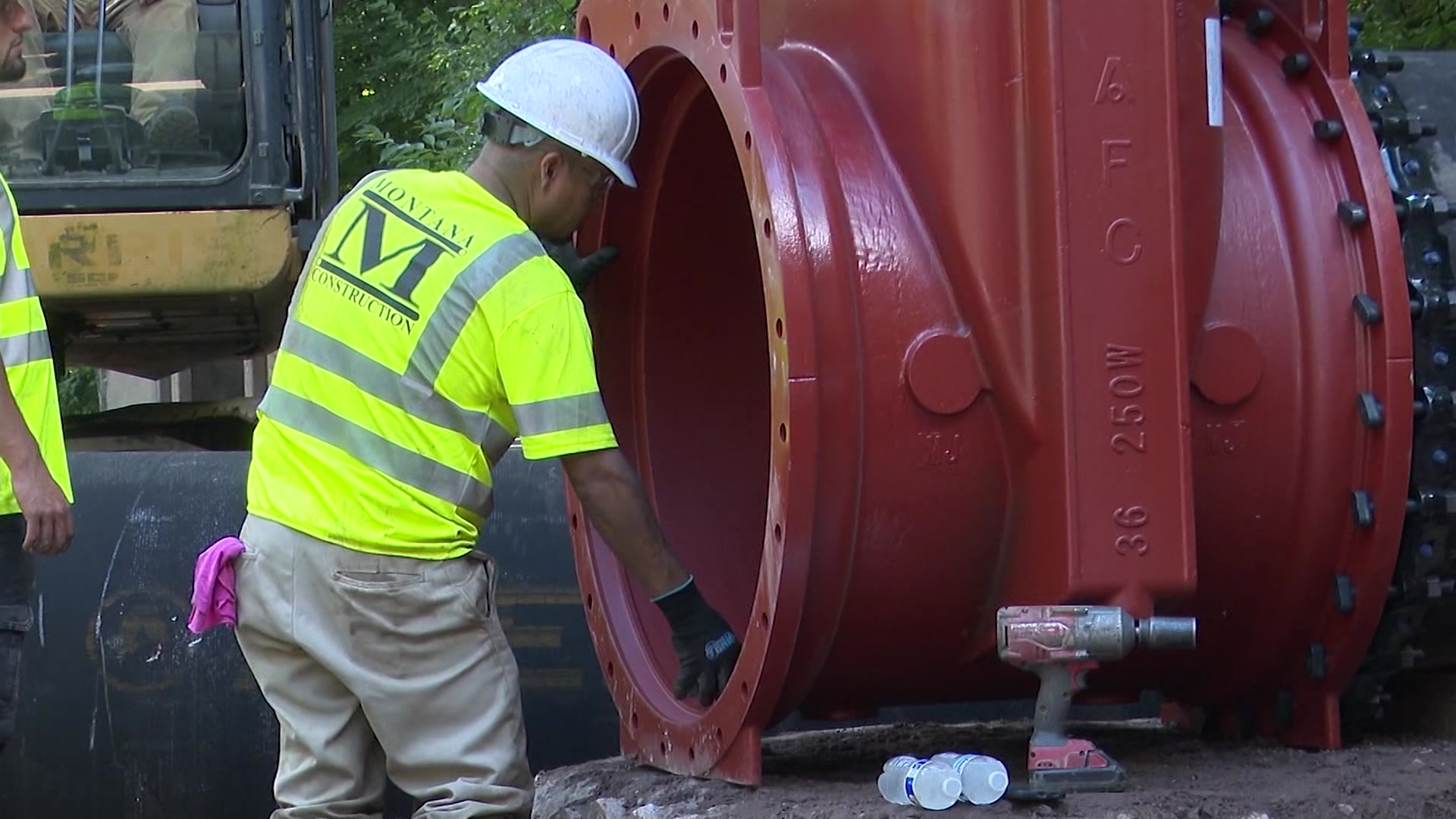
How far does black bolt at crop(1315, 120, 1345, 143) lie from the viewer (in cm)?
308

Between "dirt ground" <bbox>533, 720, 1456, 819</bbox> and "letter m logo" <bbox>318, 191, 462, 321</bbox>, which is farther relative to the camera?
"letter m logo" <bbox>318, 191, 462, 321</bbox>

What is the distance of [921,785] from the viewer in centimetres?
277

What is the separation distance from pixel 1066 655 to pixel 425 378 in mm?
1030

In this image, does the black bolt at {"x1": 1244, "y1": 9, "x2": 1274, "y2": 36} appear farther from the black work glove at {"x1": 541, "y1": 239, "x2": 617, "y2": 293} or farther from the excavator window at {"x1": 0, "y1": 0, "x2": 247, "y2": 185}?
the excavator window at {"x1": 0, "y1": 0, "x2": 247, "y2": 185}

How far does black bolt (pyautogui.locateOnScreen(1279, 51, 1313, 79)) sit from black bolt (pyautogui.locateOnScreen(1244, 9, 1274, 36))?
8cm

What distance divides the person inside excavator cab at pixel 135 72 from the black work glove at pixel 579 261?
7.07 ft

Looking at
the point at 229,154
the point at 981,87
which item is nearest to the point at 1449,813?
the point at 981,87

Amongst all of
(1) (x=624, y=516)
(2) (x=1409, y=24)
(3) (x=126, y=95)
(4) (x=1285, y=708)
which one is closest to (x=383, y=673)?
(1) (x=624, y=516)

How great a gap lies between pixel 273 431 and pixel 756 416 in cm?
117

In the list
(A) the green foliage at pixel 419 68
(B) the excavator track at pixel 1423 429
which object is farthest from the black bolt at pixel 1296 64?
(A) the green foliage at pixel 419 68

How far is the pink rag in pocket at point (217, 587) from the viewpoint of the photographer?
122 inches

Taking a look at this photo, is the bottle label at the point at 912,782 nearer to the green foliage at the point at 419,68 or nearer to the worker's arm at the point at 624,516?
the worker's arm at the point at 624,516

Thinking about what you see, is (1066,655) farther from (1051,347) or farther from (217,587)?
(217,587)

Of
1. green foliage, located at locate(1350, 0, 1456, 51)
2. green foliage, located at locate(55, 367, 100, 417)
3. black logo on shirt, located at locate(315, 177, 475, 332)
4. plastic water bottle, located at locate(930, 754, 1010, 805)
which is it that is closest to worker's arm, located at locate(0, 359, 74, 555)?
black logo on shirt, located at locate(315, 177, 475, 332)
